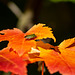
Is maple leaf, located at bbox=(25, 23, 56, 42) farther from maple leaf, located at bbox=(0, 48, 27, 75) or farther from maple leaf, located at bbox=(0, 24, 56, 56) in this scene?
maple leaf, located at bbox=(0, 48, 27, 75)

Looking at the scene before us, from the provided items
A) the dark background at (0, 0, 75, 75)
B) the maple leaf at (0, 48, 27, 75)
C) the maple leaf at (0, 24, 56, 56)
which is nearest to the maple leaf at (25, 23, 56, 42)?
the maple leaf at (0, 24, 56, 56)

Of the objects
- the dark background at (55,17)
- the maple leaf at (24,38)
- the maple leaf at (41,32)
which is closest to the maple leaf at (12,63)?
the maple leaf at (24,38)

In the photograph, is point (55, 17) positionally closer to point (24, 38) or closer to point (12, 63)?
point (24, 38)

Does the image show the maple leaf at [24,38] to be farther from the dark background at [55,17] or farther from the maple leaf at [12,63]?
the dark background at [55,17]

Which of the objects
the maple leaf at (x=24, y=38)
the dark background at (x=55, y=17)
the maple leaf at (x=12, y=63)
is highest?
the maple leaf at (x=24, y=38)

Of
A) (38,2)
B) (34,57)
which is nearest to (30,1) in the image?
(38,2)

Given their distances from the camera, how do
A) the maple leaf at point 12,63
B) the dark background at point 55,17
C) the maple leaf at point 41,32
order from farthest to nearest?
the dark background at point 55,17, the maple leaf at point 41,32, the maple leaf at point 12,63

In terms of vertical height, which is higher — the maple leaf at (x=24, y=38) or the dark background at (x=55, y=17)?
the maple leaf at (x=24, y=38)

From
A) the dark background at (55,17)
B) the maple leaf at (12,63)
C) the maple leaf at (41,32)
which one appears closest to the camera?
the maple leaf at (12,63)

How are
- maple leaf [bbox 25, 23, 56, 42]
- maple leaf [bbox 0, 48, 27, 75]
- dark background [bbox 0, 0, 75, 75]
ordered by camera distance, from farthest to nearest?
dark background [bbox 0, 0, 75, 75] < maple leaf [bbox 25, 23, 56, 42] < maple leaf [bbox 0, 48, 27, 75]
